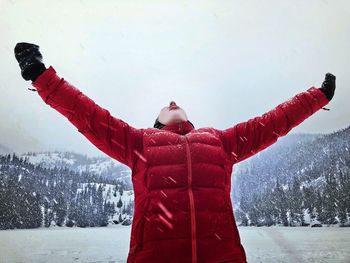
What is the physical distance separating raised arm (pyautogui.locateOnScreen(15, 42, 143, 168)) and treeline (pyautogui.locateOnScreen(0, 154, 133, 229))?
14290cm

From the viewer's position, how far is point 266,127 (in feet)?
7.39

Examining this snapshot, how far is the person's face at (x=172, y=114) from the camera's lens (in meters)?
2.29

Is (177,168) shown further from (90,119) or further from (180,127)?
(90,119)

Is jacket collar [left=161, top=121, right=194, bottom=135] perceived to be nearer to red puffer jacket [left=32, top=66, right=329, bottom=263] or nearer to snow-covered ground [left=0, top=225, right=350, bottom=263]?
red puffer jacket [left=32, top=66, right=329, bottom=263]

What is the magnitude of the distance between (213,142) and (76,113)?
0.82m

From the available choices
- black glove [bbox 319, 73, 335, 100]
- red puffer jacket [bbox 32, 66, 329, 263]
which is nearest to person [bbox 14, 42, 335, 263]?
red puffer jacket [bbox 32, 66, 329, 263]

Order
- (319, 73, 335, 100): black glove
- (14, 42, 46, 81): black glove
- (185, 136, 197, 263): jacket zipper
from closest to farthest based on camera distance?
(185, 136, 197, 263): jacket zipper → (14, 42, 46, 81): black glove → (319, 73, 335, 100): black glove

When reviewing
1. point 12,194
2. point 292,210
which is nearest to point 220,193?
point 292,210

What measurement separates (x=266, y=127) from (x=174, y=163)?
0.69m

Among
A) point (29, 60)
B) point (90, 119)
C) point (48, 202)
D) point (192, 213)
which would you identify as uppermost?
point (48, 202)

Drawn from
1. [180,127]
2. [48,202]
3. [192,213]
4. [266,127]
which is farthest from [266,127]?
[48,202]

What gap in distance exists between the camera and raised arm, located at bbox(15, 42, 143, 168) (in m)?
1.97

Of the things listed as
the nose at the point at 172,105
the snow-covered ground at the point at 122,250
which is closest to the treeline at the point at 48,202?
the snow-covered ground at the point at 122,250

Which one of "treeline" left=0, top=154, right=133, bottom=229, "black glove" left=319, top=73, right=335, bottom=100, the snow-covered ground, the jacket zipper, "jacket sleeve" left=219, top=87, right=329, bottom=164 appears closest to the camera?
the jacket zipper
